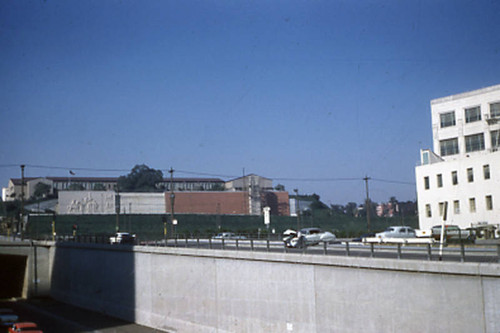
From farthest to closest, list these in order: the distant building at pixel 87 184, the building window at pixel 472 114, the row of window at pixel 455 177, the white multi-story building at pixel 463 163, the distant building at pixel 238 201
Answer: the distant building at pixel 87 184, the distant building at pixel 238 201, the building window at pixel 472 114, the white multi-story building at pixel 463 163, the row of window at pixel 455 177

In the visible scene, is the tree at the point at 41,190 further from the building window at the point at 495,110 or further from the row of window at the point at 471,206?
the building window at the point at 495,110

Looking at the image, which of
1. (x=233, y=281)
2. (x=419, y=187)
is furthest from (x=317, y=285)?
(x=419, y=187)

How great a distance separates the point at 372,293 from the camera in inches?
789

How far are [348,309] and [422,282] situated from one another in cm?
381

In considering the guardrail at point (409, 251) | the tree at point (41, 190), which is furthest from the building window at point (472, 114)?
the tree at point (41, 190)

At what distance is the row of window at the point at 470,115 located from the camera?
48.3 meters

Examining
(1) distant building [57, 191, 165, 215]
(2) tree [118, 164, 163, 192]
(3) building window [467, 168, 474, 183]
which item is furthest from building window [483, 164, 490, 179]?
(2) tree [118, 164, 163, 192]

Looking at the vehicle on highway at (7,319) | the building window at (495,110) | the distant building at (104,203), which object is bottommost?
the vehicle on highway at (7,319)

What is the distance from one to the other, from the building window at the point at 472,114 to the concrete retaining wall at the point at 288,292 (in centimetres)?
3143

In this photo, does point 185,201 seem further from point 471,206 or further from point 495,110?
point 495,110

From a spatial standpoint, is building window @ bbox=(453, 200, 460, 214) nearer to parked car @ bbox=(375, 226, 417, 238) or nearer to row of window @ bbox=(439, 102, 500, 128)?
parked car @ bbox=(375, 226, 417, 238)

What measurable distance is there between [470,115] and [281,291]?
33.5 m

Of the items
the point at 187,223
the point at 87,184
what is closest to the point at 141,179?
the point at 87,184

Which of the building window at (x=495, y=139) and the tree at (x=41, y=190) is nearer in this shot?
the building window at (x=495, y=139)
